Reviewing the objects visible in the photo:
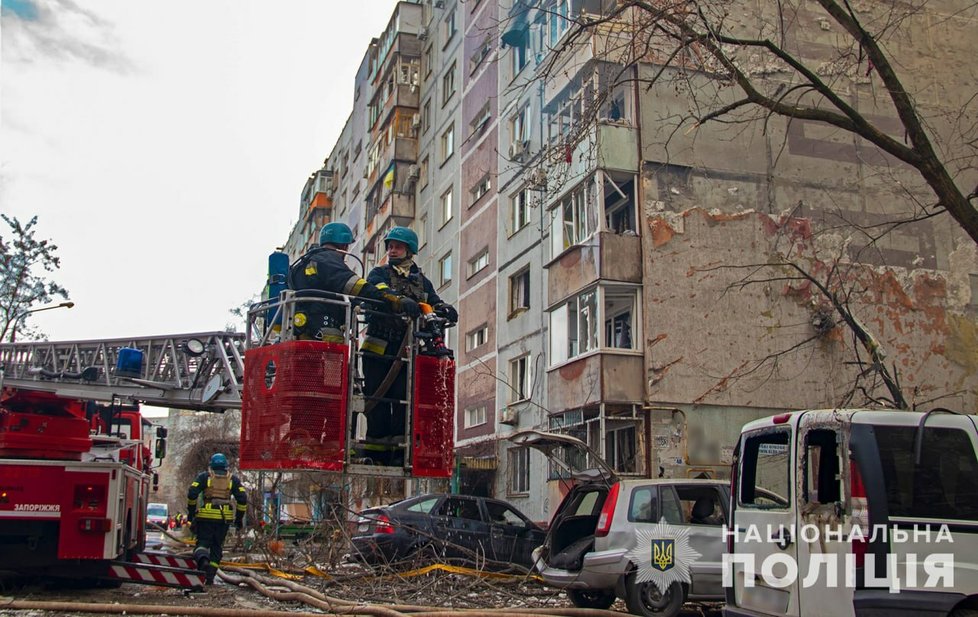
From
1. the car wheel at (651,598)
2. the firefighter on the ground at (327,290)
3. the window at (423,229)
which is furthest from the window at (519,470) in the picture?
the firefighter on the ground at (327,290)

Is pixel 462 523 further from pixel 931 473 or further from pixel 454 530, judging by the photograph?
pixel 931 473

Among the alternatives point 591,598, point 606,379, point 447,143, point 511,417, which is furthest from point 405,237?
point 447,143

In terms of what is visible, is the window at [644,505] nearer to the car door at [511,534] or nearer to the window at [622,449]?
the car door at [511,534]

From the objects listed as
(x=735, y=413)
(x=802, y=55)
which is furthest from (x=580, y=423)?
(x=802, y=55)

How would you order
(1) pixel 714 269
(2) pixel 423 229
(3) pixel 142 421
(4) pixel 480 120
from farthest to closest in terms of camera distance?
1. (2) pixel 423 229
2. (4) pixel 480 120
3. (1) pixel 714 269
4. (3) pixel 142 421

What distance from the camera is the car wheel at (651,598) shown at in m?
9.73

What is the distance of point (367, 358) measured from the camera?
7602mm

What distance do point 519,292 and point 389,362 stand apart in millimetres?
18390

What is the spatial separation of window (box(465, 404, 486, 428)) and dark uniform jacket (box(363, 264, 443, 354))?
19.1 m

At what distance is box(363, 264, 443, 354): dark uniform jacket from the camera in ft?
24.9

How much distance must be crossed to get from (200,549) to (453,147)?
2336cm

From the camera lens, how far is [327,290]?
759cm

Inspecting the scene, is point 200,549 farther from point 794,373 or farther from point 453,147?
point 453,147

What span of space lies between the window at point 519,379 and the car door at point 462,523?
972cm
